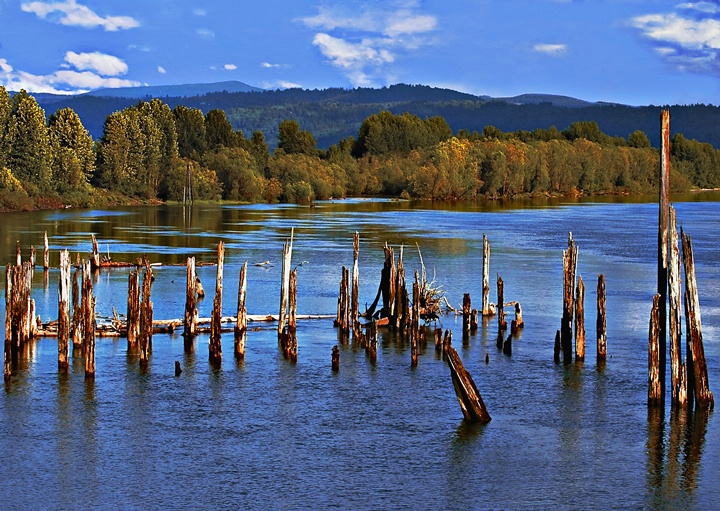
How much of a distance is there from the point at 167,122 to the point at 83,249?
280 feet

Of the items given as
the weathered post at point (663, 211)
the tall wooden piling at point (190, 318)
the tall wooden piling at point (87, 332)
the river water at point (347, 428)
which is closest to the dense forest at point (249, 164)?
the tall wooden piling at point (190, 318)

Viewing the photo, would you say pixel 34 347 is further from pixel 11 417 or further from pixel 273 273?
pixel 273 273

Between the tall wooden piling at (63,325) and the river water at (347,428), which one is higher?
the tall wooden piling at (63,325)

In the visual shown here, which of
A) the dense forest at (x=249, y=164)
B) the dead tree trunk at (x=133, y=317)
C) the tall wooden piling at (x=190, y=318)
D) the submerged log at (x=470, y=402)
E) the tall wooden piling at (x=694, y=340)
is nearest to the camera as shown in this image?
the tall wooden piling at (x=694, y=340)

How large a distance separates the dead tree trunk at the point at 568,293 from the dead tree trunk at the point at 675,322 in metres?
4.77

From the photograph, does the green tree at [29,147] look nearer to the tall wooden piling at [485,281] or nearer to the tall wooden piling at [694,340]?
the tall wooden piling at [485,281]

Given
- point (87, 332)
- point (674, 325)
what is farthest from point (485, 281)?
point (87, 332)

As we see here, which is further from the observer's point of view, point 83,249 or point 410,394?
point 83,249

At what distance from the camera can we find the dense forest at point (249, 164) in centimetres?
10694

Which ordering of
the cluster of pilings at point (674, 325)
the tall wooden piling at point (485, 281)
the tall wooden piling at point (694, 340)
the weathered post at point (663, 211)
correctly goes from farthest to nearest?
the tall wooden piling at point (485, 281), the weathered post at point (663, 211), the cluster of pilings at point (674, 325), the tall wooden piling at point (694, 340)

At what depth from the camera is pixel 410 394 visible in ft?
72.5

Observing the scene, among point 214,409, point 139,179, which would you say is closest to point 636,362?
point 214,409

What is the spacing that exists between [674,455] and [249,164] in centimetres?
11929

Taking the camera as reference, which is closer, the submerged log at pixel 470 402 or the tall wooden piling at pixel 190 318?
the submerged log at pixel 470 402
